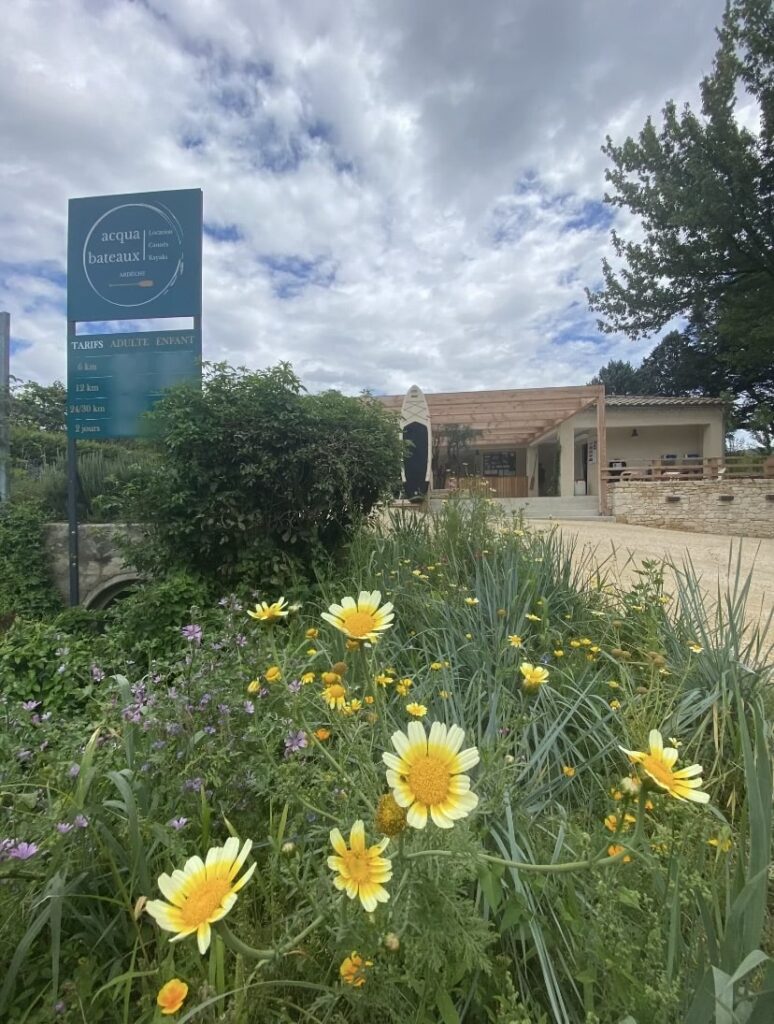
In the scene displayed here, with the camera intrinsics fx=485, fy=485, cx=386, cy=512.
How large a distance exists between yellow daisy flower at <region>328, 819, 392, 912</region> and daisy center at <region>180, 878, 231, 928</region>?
0.13 meters

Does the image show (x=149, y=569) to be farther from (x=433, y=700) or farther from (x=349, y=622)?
(x=349, y=622)

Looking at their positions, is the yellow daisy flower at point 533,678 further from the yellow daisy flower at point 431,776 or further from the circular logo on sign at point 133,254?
the circular logo on sign at point 133,254

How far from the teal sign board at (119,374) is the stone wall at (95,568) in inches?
34.1

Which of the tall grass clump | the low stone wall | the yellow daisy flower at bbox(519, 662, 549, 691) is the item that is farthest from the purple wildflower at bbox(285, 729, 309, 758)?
the low stone wall

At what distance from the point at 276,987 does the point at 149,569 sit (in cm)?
281

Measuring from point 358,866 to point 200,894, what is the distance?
0.19 m

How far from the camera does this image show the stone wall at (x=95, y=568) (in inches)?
169

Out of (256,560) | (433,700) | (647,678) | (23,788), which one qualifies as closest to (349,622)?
(433,700)

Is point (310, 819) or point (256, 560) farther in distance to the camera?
point (256, 560)

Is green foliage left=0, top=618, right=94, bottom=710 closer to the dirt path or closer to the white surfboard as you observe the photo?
the dirt path

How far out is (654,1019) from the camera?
649 mm

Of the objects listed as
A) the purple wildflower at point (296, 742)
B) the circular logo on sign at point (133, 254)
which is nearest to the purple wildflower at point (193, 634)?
the purple wildflower at point (296, 742)

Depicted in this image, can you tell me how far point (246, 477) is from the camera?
9.93 feet

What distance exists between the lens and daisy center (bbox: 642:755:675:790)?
659mm
